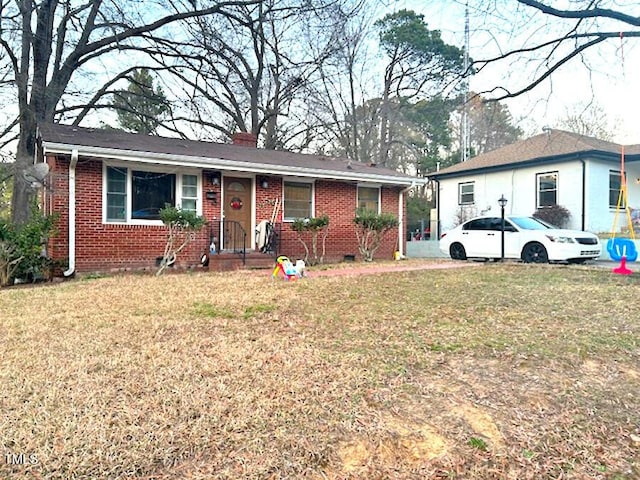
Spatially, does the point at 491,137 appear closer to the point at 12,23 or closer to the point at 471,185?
the point at 471,185

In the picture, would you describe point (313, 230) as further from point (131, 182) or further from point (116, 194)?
point (116, 194)

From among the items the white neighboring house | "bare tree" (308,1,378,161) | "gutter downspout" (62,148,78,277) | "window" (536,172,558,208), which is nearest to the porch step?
"gutter downspout" (62,148,78,277)

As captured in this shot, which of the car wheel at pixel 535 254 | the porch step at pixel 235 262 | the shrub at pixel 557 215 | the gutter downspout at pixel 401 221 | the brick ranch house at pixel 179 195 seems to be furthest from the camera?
the shrub at pixel 557 215

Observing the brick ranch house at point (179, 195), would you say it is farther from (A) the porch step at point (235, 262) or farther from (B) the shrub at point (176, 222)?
(B) the shrub at point (176, 222)

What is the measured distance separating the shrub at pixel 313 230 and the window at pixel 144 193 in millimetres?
2525

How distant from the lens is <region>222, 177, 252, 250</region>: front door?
436 inches

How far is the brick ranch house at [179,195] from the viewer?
898 centimetres

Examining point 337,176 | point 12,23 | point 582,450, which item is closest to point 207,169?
point 337,176

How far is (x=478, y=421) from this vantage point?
2.46m

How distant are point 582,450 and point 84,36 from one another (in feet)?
53.4

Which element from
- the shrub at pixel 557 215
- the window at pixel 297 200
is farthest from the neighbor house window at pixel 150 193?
the shrub at pixel 557 215

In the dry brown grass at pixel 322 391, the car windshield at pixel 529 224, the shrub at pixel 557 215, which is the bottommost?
the dry brown grass at pixel 322 391

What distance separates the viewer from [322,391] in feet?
9.16

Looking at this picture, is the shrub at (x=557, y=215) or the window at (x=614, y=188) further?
the window at (x=614, y=188)
